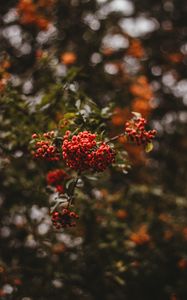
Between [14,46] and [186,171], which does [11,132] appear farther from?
[186,171]

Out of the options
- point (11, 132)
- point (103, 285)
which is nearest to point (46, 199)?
point (11, 132)

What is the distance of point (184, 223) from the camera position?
5539 millimetres

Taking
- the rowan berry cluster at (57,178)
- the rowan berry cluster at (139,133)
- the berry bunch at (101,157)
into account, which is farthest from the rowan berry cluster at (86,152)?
the rowan berry cluster at (57,178)

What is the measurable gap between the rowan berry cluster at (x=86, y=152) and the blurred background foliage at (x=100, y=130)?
45cm

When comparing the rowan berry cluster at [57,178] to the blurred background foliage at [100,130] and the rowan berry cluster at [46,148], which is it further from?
the rowan berry cluster at [46,148]

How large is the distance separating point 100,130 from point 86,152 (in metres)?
0.64

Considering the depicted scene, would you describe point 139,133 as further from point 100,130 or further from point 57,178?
point 57,178

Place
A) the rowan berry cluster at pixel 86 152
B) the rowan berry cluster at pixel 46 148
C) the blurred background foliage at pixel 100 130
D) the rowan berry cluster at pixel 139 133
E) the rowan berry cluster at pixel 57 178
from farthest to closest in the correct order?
1. the blurred background foliage at pixel 100 130
2. the rowan berry cluster at pixel 57 178
3. the rowan berry cluster at pixel 139 133
4. the rowan berry cluster at pixel 46 148
5. the rowan berry cluster at pixel 86 152

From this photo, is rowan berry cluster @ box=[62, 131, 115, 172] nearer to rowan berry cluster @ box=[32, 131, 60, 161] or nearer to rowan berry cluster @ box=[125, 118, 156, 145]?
rowan berry cluster @ box=[32, 131, 60, 161]

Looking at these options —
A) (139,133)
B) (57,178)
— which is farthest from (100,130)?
(57,178)

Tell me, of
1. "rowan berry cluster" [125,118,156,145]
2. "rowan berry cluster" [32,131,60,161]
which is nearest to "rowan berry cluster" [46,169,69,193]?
"rowan berry cluster" [32,131,60,161]

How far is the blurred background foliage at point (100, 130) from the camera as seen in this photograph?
3.63 meters

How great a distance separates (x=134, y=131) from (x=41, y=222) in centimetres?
194

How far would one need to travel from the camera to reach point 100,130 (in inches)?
111
